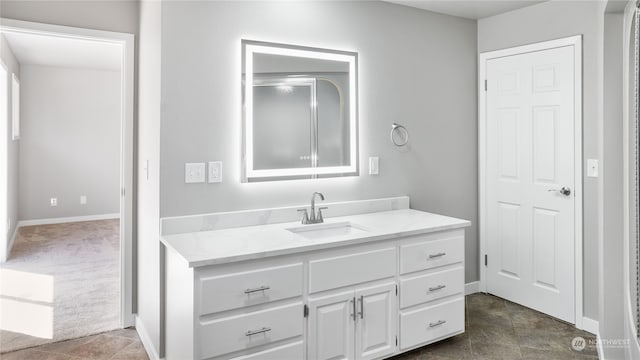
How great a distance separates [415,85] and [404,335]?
6.17ft

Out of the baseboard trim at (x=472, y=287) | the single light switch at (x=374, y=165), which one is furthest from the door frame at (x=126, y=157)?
the baseboard trim at (x=472, y=287)

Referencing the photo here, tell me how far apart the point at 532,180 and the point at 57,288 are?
4198 mm

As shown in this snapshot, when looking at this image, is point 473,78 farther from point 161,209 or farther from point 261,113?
point 161,209

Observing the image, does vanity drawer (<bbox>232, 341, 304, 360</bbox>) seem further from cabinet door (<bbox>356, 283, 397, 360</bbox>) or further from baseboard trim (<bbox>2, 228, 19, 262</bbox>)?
baseboard trim (<bbox>2, 228, 19, 262</bbox>)

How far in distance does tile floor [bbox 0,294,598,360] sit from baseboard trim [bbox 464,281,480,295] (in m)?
0.45

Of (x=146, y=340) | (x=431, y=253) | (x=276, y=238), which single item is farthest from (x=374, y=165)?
(x=146, y=340)

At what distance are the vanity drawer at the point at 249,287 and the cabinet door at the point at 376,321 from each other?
0.43 m

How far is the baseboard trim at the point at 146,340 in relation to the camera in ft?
8.41

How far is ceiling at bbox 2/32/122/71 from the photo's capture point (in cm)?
519

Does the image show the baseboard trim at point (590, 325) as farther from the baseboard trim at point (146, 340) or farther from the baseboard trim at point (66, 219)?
the baseboard trim at point (66, 219)

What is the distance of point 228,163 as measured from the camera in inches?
102

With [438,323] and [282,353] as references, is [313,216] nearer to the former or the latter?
[282,353]

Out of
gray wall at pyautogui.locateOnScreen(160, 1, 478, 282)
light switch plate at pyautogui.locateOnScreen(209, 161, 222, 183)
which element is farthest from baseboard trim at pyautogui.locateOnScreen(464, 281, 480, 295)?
light switch plate at pyautogui.locateOnScreen(209, 161, 222, 183)

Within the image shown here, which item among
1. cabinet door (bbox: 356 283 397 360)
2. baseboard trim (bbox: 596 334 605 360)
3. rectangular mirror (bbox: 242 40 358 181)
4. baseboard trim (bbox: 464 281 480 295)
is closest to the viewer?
cabinet door (bbox: 356 283 397 360)
